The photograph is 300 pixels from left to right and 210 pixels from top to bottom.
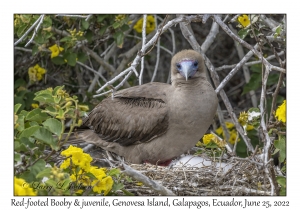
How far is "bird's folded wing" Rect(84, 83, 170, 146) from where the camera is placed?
5824 millimetres

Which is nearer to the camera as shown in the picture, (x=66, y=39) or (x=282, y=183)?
(x=282, y=183)

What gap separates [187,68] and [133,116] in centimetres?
84

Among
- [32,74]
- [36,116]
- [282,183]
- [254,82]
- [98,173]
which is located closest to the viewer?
[98,173]

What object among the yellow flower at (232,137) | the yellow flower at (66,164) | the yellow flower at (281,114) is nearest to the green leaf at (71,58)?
the yellow flower at (232,137)

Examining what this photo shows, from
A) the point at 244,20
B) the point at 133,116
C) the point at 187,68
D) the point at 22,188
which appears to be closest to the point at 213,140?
the point at 187,68

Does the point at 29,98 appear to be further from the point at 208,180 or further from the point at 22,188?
the point at 22,188

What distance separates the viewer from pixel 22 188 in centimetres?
388

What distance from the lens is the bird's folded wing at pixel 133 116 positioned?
5.82 meters

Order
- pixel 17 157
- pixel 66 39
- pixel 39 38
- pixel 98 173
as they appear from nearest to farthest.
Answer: pixel 17 157
pixel 98 173
pixel 39 38
pixel 66 39

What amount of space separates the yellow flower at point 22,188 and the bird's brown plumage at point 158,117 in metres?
2.05

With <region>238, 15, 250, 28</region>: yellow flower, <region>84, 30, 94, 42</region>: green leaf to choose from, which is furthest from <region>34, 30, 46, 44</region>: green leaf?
<region>238, 15, 250, 28</region>: yellow flower

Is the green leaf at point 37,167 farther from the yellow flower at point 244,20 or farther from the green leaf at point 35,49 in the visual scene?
the green leaf at point 35,49

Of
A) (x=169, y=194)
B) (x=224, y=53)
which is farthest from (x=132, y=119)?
(x=224, y=53)

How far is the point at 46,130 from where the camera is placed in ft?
13.9
